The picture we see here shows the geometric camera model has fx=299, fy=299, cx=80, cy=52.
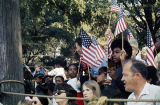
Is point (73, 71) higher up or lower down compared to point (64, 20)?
lower down

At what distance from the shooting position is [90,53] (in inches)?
229

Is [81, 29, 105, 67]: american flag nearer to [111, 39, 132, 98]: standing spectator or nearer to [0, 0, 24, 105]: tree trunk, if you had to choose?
[111, 39, 132, 98]: standing spectator

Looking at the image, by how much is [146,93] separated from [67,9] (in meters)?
14.0

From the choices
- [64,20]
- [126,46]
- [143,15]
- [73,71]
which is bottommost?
[73,71]

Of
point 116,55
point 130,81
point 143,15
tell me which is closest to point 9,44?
point 116,55

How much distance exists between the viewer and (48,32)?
77.2ft

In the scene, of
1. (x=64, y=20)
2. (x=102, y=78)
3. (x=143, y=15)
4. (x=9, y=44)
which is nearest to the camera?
(x=9, y=44)

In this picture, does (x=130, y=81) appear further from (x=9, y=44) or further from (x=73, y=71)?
(x=73, y=71)

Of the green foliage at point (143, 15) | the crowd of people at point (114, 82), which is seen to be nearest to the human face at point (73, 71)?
the crowd of people at point (114, 82)

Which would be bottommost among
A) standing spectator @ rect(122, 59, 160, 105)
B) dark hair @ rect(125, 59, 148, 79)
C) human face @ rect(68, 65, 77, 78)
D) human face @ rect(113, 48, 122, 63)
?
standing spectator @ rect(122, 59, 160, 105)

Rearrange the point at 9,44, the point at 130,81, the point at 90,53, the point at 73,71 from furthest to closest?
1. the point at 73,71
2. the point at 90,53
3. the point at 9,44
4. the point at 130,81

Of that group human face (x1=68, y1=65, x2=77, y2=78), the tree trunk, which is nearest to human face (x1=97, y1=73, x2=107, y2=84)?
human face (x1=68, y1=65, x2=77, y2=78)

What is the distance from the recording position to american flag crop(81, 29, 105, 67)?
5.73 m

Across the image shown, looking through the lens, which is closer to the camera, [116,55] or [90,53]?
[116,55]
